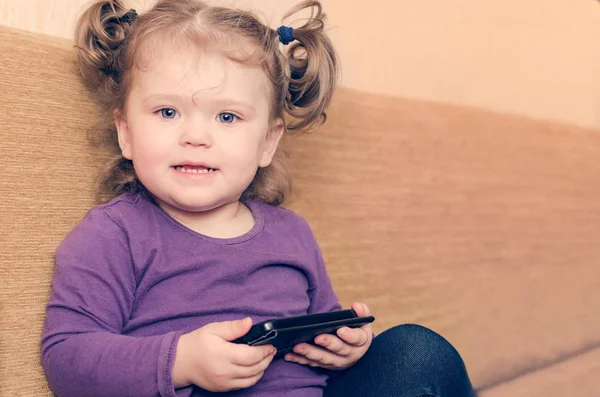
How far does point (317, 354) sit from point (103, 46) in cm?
54

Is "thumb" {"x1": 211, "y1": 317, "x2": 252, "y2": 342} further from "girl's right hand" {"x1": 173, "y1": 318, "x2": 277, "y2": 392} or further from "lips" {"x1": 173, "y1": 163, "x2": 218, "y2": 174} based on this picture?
"lips" {"x1": 173, "y1": 163, "x2": 218, "y2": 174}

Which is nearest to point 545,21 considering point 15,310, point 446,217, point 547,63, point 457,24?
point 547,63

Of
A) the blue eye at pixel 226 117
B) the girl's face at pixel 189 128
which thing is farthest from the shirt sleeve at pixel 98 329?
the blue eye at pixel 226 117

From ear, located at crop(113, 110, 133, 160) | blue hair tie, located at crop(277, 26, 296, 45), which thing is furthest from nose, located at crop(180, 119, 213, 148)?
blue hair tie, located at crop(277, 26, 296, 45)

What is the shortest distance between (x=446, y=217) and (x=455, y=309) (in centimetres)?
21

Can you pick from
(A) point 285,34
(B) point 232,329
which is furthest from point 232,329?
(A) point 285,34

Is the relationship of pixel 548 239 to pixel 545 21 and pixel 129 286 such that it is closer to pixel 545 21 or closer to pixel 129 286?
pixel 545 21

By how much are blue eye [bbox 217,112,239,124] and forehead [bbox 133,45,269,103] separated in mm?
31

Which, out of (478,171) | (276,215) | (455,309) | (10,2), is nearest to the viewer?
(10,2)

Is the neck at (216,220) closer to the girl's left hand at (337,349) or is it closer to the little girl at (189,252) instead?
the little girl at (189,252)

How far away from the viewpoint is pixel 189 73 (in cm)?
89

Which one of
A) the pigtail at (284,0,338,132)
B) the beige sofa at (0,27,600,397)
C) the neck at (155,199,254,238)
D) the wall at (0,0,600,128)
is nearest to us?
the beige sofa at (0,27,600,397)

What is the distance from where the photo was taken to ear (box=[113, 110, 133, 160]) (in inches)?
37.0

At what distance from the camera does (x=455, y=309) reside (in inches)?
59.1
